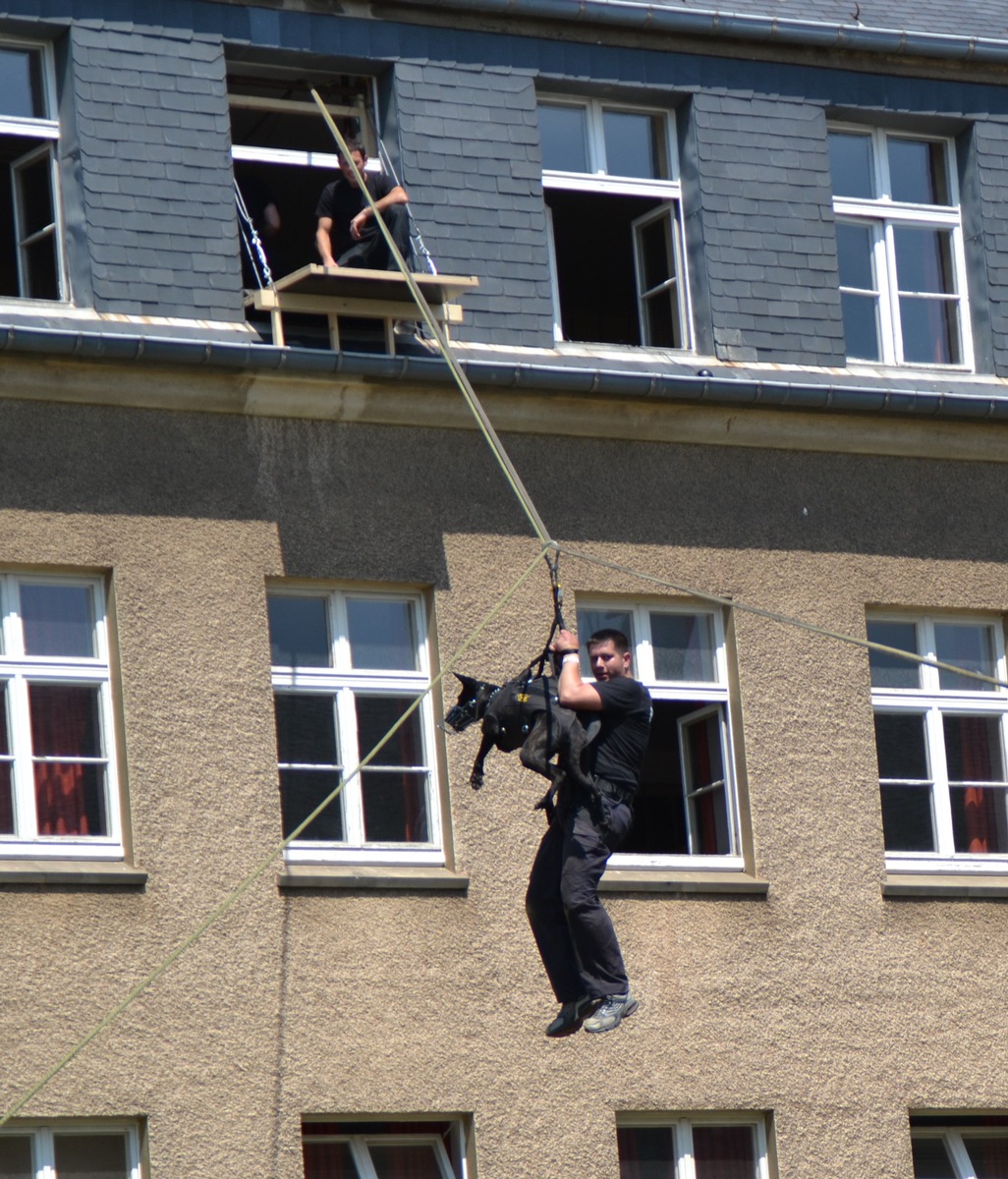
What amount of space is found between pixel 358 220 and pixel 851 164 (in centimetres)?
384

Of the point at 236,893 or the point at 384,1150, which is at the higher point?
the point at 236,893

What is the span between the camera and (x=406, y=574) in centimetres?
1823

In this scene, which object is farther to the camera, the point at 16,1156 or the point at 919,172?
the point at 919,172

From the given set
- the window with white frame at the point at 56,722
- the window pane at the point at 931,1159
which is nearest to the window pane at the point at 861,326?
the window pane at the point at 931,1159

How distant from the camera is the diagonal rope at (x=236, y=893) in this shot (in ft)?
53.4

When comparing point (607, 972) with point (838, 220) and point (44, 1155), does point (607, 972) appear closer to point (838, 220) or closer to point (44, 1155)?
point (44, 1155)

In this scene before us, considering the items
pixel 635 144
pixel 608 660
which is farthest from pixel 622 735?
pixel 635 144

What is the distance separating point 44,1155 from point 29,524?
3285mm

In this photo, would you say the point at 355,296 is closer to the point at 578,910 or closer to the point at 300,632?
the point at 300,632


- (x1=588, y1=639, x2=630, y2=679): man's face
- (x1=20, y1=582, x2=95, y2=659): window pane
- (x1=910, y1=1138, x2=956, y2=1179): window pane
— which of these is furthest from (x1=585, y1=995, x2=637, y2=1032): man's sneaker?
(x1=910, y1=1138, x2=956, y2=1179): window pane

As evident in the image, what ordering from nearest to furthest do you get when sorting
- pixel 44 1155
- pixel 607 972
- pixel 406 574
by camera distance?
pixel 607 972 → pixel 44 1155 → pixel 406 574

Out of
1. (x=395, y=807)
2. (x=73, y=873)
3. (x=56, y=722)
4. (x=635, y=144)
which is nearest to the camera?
(x=73, y=873)

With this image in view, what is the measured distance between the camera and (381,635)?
1828 cm

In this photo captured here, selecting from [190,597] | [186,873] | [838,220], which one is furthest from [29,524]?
[838,220]
